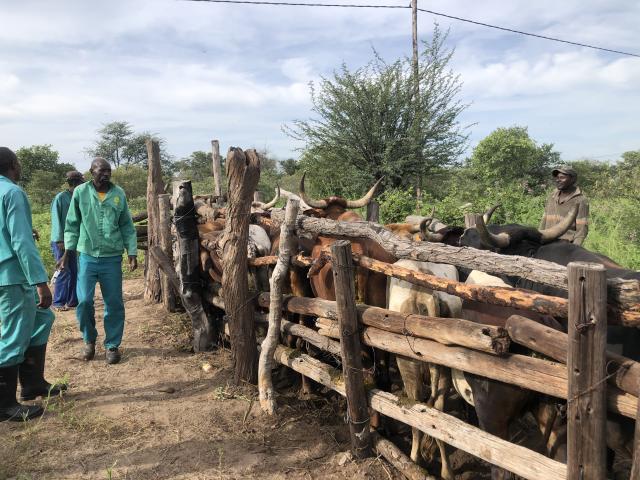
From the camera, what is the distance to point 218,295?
17.8 ft

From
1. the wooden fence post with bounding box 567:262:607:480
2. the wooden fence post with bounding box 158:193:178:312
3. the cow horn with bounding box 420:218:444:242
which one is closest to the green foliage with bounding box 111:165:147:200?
the wooden fence post with bounding box 158:193:178:312

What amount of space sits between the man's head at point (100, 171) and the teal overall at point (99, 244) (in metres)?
0.10

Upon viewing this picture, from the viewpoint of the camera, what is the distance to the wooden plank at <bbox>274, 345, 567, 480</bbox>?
238 centimetres

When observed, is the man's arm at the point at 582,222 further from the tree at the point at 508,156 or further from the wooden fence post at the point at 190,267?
the tree at the point at 508,156

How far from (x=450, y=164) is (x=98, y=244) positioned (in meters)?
11.6

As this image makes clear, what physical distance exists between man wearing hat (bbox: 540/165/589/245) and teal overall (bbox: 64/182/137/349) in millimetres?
4715

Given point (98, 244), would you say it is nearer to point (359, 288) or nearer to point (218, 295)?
point (218, 295)

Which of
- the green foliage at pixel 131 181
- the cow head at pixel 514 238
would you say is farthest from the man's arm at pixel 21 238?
the green foliage at pixel 131 181

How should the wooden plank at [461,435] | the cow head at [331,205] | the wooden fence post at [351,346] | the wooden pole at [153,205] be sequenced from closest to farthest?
the wooden plank at [461,435]
the wooden fence post at [351,346]
the cow head at [331,205]
the wooden pole at [153,205]

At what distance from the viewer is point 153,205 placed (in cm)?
718

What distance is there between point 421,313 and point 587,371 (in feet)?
4.54

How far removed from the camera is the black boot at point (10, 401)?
380 cm

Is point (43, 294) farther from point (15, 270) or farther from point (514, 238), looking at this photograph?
point (514, 238)

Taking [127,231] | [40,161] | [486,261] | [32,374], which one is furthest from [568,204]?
[40,161]
